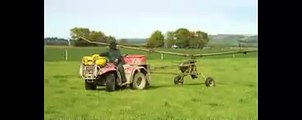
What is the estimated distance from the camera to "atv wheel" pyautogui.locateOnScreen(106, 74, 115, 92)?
3.05 m

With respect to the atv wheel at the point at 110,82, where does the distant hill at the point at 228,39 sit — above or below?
above

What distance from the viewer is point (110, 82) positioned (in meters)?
3.06

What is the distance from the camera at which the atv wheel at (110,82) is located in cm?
305

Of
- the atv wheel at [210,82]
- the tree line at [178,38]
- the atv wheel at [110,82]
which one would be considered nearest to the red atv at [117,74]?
the atv wheel at [110,82]

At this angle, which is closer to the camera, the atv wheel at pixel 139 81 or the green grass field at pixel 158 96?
the green grass field at pixel 158 96

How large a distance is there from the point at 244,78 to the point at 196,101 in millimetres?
294

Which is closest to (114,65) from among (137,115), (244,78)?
(137,115)

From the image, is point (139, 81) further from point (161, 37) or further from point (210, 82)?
point (210, 82)

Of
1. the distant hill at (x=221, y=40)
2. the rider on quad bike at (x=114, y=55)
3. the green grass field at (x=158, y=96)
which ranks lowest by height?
the green grass field at (x=158, y=96)

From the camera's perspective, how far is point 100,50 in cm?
304

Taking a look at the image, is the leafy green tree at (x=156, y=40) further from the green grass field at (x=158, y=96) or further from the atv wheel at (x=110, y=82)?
the atv wheel at (x=110, y=82)

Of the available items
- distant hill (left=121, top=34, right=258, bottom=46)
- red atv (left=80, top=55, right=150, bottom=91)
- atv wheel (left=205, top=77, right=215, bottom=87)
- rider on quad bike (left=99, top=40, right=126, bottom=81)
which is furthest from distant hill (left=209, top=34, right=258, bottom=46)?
rider on quad bike (left=99, top=40, right=126, bottom=81)

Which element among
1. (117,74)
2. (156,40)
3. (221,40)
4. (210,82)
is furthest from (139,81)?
(221,40)

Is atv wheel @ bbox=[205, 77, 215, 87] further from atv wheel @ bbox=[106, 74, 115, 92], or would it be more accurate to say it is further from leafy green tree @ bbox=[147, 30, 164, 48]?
atv wheel @ bbox=[106, 74, 115, 92]
